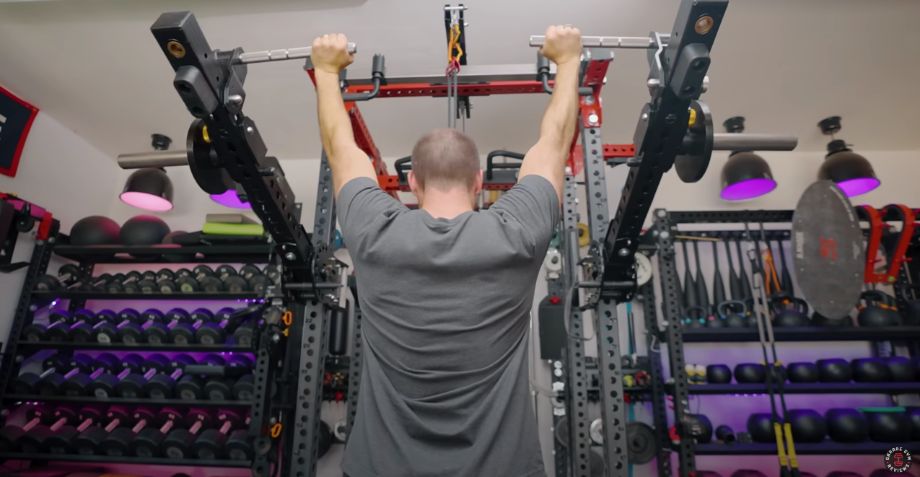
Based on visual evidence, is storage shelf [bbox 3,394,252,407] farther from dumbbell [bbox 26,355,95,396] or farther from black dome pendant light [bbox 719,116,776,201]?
black dome pendant light [bbox 719,116,776,201]

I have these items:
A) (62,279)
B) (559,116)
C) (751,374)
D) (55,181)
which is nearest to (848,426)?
(751,374)

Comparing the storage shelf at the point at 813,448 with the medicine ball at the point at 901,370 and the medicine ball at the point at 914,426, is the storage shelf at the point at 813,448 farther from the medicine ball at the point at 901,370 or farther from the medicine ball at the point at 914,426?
the medicine ball at the point at 901,370

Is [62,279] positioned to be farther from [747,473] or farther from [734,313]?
[747,473]

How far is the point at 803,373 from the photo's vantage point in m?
2.96

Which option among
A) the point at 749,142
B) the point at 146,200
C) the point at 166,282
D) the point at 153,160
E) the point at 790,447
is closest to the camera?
the point at 749,142

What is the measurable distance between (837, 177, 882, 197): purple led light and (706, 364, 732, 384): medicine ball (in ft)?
5.74

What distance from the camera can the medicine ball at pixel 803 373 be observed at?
117 inches

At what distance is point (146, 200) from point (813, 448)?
5353 millimetres

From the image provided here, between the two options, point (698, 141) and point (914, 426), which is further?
point (914, 426)

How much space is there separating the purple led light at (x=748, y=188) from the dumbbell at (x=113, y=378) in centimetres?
492

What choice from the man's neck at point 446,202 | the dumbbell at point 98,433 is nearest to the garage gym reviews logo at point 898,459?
the man's neck at point 446,202

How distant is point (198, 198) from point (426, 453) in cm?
426

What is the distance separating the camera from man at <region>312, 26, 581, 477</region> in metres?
0.78

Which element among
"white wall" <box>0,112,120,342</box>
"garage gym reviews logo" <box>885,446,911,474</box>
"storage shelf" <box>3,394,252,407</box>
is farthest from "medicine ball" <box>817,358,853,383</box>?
"white wall" <box>0,112,120,342</box>
